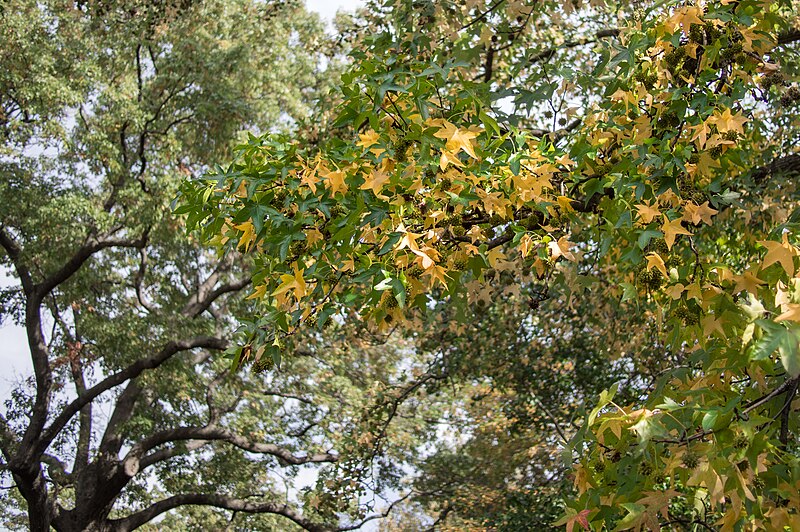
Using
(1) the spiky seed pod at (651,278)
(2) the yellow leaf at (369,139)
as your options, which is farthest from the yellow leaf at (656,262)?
(2) the yellow leaf at (369,139)

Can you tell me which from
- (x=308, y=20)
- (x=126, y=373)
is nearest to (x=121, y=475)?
(x=126, y=373)

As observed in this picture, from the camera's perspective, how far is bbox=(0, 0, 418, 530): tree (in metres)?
10.1

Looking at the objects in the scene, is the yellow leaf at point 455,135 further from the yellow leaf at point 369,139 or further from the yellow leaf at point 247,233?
the yellow leaf at point 247,233

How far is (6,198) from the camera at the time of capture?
1012 cm

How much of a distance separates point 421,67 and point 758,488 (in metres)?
1.95

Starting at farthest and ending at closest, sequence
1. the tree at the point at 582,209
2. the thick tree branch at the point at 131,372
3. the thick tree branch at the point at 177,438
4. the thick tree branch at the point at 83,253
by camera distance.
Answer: the thick tree branch at the point at 177,438, the thick tree branch at the point at 83,253, the thick tree branch at the point at 131,372, the tree at the point at 582,209

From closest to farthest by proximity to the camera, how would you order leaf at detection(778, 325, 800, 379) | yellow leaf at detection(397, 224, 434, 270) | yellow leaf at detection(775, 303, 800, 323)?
leaf at detection(778, 325, 800, 379) → yellow leaf at detection(775, 303, 800, 323) → yellow leaf at detection(397, 224, 434, 270)

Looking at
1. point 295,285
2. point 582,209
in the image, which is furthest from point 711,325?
point 295,285

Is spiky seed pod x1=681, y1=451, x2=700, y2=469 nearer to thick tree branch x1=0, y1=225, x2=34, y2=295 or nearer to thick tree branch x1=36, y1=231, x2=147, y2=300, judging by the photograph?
thick tree branch x1=36, y1=231, x2=147, y2=300

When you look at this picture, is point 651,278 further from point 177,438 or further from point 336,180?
point 177,438

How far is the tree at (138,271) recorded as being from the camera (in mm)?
10070

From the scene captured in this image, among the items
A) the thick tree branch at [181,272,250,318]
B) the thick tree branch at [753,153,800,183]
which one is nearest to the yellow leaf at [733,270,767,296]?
the thick tree branch at [753,153,800,183]

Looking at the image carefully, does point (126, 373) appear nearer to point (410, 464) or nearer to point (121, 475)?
point (121, 475)

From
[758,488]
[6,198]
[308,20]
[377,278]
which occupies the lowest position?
[758,488]
